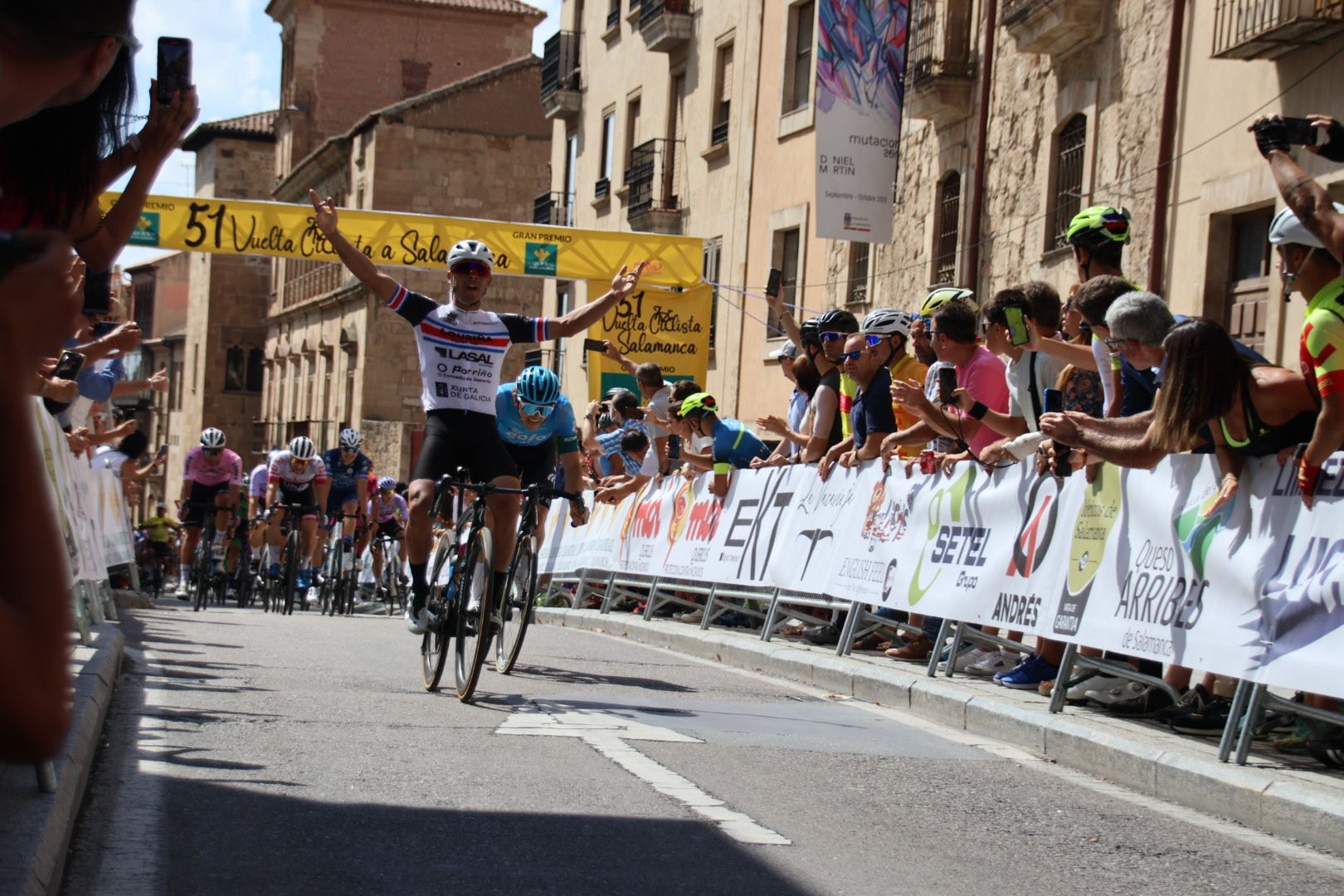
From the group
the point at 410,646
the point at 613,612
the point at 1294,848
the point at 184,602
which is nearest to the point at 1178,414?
the point at 1294,848

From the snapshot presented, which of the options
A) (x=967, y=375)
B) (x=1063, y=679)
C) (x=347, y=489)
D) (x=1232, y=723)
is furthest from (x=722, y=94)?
(x=1232, y=723)

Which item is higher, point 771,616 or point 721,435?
point 721,435

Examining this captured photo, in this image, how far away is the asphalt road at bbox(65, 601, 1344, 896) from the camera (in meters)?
5.20

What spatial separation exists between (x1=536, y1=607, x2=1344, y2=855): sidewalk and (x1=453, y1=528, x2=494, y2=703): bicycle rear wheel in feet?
8.18

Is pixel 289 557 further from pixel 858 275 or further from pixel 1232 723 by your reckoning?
pixel 1232 723

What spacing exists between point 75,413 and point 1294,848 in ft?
30.8

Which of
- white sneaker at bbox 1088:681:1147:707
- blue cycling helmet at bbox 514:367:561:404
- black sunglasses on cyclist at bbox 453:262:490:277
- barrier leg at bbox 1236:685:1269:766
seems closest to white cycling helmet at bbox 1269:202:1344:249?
barrier leg at bbox 1236:685:1269:766

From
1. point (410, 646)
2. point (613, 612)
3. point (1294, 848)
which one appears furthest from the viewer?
point (613, 612)

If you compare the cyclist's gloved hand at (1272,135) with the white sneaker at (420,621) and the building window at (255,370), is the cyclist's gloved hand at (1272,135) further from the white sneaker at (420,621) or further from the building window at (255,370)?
the building window at (255,370)

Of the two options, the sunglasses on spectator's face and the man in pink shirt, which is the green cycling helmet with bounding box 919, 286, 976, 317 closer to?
the man in pink shirt

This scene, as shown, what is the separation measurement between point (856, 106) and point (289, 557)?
878cm

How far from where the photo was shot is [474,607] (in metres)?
9.21

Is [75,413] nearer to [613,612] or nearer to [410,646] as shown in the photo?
[410,646]

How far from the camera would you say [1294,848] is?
626 centimetres
